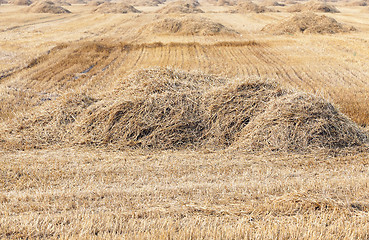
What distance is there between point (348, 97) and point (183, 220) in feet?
34.3

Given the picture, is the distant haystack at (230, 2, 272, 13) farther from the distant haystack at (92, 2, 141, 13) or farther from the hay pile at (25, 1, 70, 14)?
the hay pile at (25, 1, 70, 14)

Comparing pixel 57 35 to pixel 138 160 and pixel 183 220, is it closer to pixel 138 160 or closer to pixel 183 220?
pixel 138 160

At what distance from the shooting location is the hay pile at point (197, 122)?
25.8 feet

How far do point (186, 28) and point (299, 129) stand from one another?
23.5 m

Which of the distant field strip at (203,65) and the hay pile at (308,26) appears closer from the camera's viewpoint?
the distant field strip at (203,65)

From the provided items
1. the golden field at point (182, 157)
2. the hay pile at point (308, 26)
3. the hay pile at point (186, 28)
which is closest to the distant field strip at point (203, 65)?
the golden field at point (182, 157)

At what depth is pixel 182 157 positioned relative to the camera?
7.42 m

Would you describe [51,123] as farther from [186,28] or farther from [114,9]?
[114,9]

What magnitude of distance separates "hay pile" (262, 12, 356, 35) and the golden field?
1407cm

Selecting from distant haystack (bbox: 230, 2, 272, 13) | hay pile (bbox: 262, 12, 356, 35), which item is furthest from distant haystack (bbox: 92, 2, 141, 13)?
hay pile (bbox: 262, 12, 356, 35)

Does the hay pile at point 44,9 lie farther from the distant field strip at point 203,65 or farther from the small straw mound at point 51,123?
the small straw mound at point 51,123

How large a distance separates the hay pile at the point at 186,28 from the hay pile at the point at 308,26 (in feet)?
14.9

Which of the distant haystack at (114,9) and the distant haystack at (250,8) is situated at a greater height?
the distant haystack at (114,9)

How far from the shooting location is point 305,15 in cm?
3014
